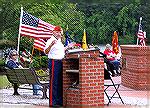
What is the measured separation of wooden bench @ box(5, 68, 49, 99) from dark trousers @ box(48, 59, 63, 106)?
1.15 metres

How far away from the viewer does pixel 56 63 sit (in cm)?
941

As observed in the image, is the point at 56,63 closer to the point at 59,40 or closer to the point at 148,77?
the point at 59,40

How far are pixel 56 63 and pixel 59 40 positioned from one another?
489 mm

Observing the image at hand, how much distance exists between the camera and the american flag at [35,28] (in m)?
14.3

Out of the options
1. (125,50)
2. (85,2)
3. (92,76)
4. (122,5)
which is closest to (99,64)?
(92,76)

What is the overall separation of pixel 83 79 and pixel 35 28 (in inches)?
222

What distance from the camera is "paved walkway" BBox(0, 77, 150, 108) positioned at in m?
9.71

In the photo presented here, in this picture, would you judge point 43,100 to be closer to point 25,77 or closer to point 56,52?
point 25,77

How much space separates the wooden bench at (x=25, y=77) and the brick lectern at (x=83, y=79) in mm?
1325

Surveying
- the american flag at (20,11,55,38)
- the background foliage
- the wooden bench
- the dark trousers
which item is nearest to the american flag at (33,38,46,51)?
the american flag at (20,11,55,38)

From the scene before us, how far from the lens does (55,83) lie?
30.9 feet

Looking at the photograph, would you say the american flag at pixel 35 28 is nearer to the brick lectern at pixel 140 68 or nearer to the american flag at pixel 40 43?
the american flag at pixel 40 43

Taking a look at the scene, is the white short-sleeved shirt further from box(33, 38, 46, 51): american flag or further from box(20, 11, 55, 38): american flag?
box(33, 38, 46, 51): american flag

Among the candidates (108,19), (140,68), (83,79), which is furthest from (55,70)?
(108,19)
